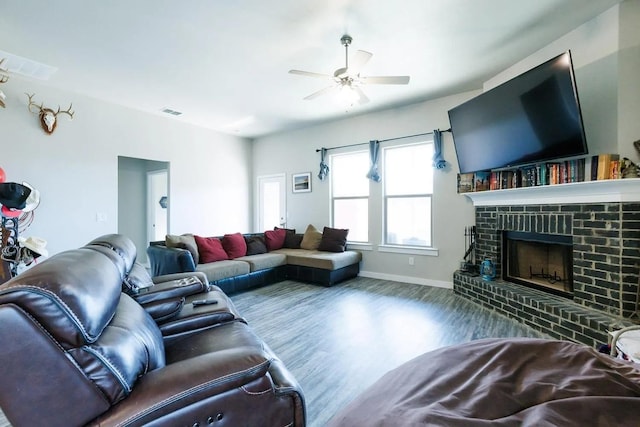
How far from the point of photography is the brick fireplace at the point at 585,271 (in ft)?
7.94

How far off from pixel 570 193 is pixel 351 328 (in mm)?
2477

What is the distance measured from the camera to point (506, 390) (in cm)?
85

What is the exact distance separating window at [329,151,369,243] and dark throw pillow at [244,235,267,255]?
4.66 ft

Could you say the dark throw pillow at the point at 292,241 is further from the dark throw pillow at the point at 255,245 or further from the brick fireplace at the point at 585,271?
the brick fireplace at the point at 585,271

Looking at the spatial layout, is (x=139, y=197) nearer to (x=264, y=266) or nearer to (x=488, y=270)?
(x=264, y=266)

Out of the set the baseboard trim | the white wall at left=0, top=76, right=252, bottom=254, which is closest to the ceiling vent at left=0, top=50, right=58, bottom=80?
the white wall at left=0, top=76, right=252, bottom=254

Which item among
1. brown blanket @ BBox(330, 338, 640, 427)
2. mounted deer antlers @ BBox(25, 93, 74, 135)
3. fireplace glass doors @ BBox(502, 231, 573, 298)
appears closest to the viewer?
brown blanket @ BBox(330, 338, 640, 427)

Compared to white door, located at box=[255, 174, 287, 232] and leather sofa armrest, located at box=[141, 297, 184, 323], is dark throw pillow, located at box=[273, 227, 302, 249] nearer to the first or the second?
white door, located at box=[255, 174, 287, 232]

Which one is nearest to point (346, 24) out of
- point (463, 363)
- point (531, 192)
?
point (531, 192)

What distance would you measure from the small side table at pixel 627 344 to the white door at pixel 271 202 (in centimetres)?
531

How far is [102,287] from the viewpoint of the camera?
109 centimetres

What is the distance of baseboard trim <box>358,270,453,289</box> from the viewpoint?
448 cm

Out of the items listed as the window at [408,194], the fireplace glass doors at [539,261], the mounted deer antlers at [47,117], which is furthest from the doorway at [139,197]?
the fireplace glass doors at [539,261]

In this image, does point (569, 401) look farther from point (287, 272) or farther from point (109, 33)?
point (287, 272)
